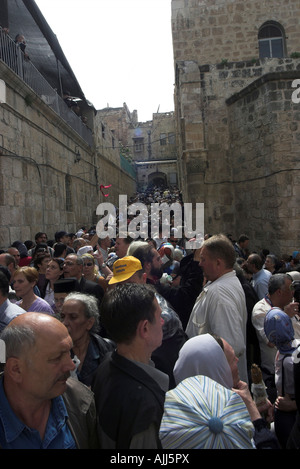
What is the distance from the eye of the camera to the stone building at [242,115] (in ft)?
30.0

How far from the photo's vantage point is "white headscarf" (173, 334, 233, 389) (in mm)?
1676

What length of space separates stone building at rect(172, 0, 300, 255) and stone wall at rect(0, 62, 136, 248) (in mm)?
4106

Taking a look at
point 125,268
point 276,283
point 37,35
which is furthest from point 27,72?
point 276,283

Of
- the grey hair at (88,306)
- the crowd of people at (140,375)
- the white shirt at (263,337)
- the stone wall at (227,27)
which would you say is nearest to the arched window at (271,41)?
the stone wall at (227,27)

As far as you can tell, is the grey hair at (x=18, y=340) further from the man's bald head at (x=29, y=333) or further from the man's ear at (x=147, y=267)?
the man's ear at (x=147, y=267)

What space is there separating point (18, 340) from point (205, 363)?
0.86 m

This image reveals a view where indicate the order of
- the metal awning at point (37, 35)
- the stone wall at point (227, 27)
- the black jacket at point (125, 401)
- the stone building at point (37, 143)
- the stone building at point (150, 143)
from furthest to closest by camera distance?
the stone building at point (150, 143) < the stone wall at point (227, 27) < the metal awning at point (37, 35) < the stone building at point (37, 143) < the black jacket at point (125, 401)

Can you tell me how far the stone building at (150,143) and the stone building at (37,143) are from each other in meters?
28.3

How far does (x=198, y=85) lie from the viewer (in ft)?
35.8

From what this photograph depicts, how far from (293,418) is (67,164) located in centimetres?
1164

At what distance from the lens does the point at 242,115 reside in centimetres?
1040

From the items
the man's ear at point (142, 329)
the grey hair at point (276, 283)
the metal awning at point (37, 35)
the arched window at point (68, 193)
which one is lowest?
the grey hair at point (276, 283)

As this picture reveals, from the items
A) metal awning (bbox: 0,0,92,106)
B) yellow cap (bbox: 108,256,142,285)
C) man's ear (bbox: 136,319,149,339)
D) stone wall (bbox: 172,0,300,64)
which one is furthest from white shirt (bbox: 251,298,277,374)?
stone wall (bbox: 172,0,300,64)
